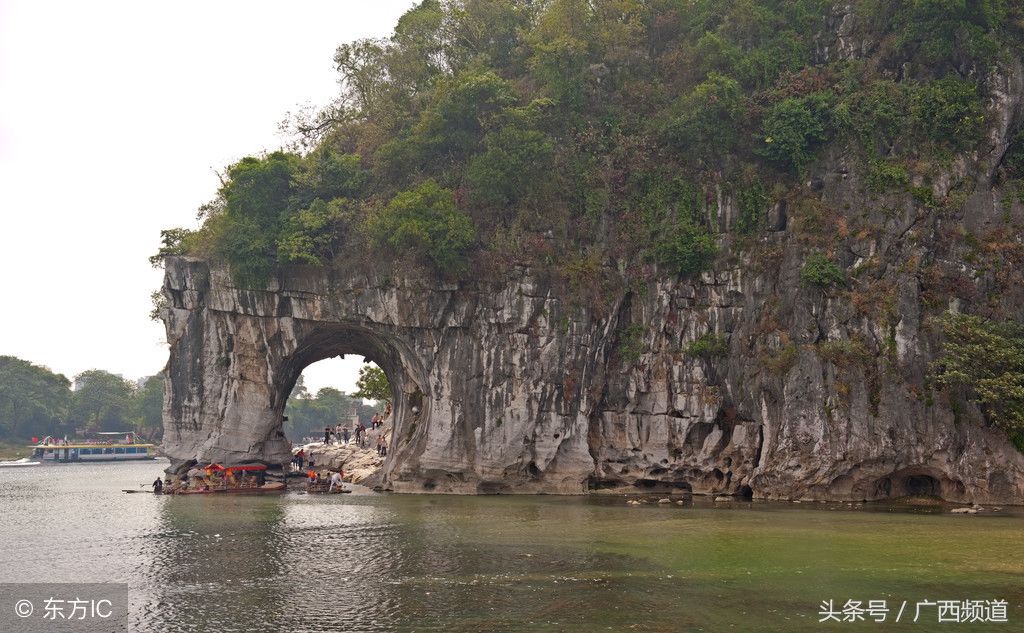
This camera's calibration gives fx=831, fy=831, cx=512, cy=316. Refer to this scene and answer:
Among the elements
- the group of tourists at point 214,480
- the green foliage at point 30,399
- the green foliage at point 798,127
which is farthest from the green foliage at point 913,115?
the green foliage at point 30,399

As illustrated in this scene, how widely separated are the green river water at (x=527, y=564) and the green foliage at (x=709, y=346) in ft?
19.2

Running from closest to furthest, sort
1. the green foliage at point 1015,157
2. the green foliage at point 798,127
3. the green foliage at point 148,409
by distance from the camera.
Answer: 1. the green foliage at point 1015,157
2. the green foliage at point 798,127
3. the green foliage at point 148,409

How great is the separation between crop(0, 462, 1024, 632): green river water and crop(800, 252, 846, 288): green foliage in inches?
288

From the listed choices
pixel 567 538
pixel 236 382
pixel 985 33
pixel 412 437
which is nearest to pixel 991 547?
pixel 567 538

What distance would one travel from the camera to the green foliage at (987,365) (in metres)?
23.6

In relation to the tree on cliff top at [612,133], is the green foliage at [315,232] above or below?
below

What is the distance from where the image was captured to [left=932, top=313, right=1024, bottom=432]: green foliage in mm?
23609

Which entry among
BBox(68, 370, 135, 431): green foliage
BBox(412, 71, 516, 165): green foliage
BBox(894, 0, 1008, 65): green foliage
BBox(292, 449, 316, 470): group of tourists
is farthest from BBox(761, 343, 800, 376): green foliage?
BBox(68, 370, 135, 431): green foliage

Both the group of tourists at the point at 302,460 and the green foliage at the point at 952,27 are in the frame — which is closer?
the green foliage at the point at 952,27

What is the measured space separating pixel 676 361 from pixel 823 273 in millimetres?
5946

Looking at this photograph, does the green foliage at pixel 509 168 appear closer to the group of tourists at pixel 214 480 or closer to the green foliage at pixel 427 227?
the green foliage at pixel 427 227

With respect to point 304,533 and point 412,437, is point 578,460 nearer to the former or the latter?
point 412,437

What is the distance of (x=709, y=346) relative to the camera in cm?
2973

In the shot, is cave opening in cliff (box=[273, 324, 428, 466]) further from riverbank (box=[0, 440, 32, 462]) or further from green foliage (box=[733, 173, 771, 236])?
riverbank (box=[0, 440, 32, 462])
